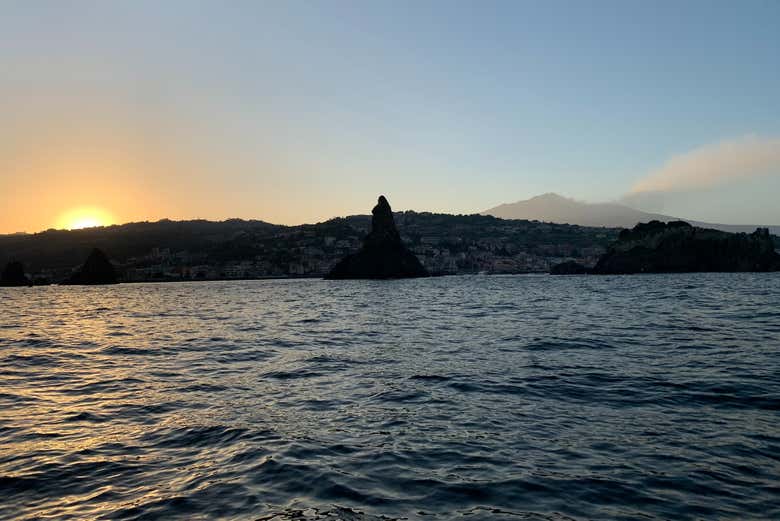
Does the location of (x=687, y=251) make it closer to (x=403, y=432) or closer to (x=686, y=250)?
(x=686, y=250)

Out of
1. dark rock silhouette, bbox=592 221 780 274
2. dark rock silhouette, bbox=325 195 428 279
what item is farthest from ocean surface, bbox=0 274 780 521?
dark rock silhouette, bbox=592 221 780 274

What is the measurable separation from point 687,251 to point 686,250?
0.54 m

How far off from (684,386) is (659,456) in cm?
687

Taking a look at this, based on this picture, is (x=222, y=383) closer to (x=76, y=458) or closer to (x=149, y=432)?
(x=149, y=432)

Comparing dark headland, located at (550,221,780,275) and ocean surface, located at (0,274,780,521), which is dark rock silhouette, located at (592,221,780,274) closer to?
dark headland, located at (550,221,780,275)

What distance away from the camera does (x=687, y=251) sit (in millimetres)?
177750

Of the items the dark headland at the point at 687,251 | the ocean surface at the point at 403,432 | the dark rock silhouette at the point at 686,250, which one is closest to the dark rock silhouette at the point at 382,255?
the dark rock silhouette at the point at 686,250

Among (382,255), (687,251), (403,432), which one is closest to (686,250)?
(687,251)

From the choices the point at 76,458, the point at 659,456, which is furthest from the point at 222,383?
the point at 659,456

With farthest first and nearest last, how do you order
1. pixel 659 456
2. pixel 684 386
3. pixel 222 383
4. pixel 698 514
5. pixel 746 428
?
pixel 222 383
pixel 684 386
pixel 746 428
pixel 659 456
pixel 698 514

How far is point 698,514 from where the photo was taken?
25.3 feet

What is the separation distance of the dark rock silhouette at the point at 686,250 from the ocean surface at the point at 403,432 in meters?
175

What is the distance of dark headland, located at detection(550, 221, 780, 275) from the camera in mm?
170250

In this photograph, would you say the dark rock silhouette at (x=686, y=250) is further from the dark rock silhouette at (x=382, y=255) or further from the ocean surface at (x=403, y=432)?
the ocean surface at (x=403, y=432)
